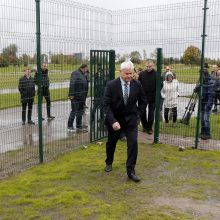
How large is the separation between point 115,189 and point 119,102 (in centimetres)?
146

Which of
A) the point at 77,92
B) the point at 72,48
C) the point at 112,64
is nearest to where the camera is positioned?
the point at 72,48

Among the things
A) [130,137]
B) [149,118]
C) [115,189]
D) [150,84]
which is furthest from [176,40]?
[115,189]

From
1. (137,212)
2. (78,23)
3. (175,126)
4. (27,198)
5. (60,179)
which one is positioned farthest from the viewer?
(175,126)

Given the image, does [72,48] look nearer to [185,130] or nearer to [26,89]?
[26,89]

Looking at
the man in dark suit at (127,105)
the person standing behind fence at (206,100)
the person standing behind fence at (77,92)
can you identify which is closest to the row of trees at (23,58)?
the person standing behind fence at (77,92)

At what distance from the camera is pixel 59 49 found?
23.9 feet

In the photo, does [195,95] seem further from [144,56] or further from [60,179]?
[60,179]

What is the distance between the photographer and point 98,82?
8.81 meters

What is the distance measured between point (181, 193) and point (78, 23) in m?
4.24

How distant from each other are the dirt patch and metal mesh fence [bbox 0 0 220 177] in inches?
118

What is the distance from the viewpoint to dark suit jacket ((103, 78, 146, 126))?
6.20 m

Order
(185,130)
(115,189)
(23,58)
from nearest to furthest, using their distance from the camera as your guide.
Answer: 1. (115,189)
2. (23,58)
3. (185,130)

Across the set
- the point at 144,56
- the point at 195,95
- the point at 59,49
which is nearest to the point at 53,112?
the point at 59,49

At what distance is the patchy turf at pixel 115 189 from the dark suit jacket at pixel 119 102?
43.2 inches
